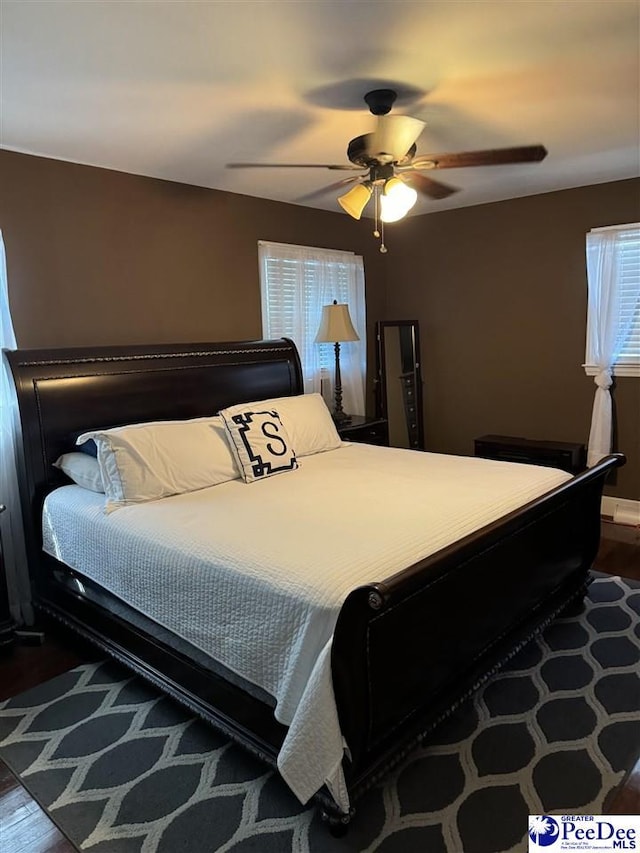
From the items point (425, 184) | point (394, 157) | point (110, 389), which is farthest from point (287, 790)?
point (425, 184)

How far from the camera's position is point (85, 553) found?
8.39ft

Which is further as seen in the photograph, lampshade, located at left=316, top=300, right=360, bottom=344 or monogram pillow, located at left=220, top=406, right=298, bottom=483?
lampshade, located at left=316, top=300, right=360, bottom=344

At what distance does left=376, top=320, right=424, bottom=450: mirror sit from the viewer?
5164 millimetres

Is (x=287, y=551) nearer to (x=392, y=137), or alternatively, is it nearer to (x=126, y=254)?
(x=392, y=137)

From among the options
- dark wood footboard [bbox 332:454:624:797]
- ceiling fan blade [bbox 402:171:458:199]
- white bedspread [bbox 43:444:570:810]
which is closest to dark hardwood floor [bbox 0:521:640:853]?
white bedspread [bbox 43:444:570:810]

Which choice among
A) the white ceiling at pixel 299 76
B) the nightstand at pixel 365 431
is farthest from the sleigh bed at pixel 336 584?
the white ceiling at pixel 299 76

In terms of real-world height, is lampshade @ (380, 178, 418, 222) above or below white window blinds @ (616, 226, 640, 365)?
above

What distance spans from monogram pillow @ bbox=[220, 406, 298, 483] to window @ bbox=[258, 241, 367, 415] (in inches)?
51.6

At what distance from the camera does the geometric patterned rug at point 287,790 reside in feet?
5.70

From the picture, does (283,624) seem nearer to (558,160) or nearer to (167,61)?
(167,61)

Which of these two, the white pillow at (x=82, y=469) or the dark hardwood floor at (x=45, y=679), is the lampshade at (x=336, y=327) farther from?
the dark hardwood floor at (x=45, y=679)

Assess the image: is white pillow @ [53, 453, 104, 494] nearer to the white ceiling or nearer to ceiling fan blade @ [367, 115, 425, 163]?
the white ceiling

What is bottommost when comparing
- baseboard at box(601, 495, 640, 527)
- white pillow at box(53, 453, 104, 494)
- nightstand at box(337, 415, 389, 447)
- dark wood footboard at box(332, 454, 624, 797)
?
baseboard at box(601, 495, 640, 527)

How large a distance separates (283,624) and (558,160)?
327cm
